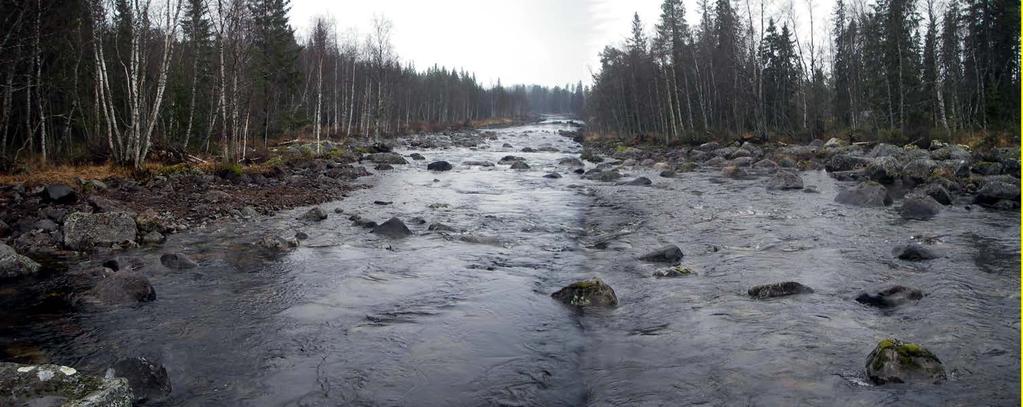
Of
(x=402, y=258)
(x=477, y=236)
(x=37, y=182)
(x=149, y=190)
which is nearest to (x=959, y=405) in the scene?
(x=402, y=258)

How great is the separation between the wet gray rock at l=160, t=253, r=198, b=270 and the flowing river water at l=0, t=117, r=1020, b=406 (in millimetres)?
178

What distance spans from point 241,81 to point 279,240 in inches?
682

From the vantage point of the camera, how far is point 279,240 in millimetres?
11664

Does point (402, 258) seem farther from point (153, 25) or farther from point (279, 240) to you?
point (153, 25)

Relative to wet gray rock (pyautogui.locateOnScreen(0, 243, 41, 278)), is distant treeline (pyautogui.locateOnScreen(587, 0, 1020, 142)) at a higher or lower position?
higher

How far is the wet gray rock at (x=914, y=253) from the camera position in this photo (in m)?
9.88

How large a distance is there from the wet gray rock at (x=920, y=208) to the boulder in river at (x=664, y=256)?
22.2 ft

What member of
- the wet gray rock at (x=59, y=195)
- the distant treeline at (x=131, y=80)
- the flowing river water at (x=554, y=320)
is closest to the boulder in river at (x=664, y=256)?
the flowing river water at (x=554, y=320)

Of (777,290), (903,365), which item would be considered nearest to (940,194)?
(777,290)

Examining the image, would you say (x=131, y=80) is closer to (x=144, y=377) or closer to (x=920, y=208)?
(x=144, y=377)

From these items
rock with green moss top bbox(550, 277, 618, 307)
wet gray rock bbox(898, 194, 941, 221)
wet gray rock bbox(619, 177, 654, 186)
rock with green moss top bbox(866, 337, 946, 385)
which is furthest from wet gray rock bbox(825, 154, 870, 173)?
rock with green moss top bbox(866, 337, 946, 385)

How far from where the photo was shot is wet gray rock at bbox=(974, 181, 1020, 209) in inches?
581

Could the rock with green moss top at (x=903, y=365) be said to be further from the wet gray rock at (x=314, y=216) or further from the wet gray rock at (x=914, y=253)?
the wet gray rock at (x=314, y=216)

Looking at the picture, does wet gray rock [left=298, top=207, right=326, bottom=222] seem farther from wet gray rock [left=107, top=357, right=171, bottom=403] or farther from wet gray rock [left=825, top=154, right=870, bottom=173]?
wet gray rock [left=825, top=154, right=870, bottom=173]
